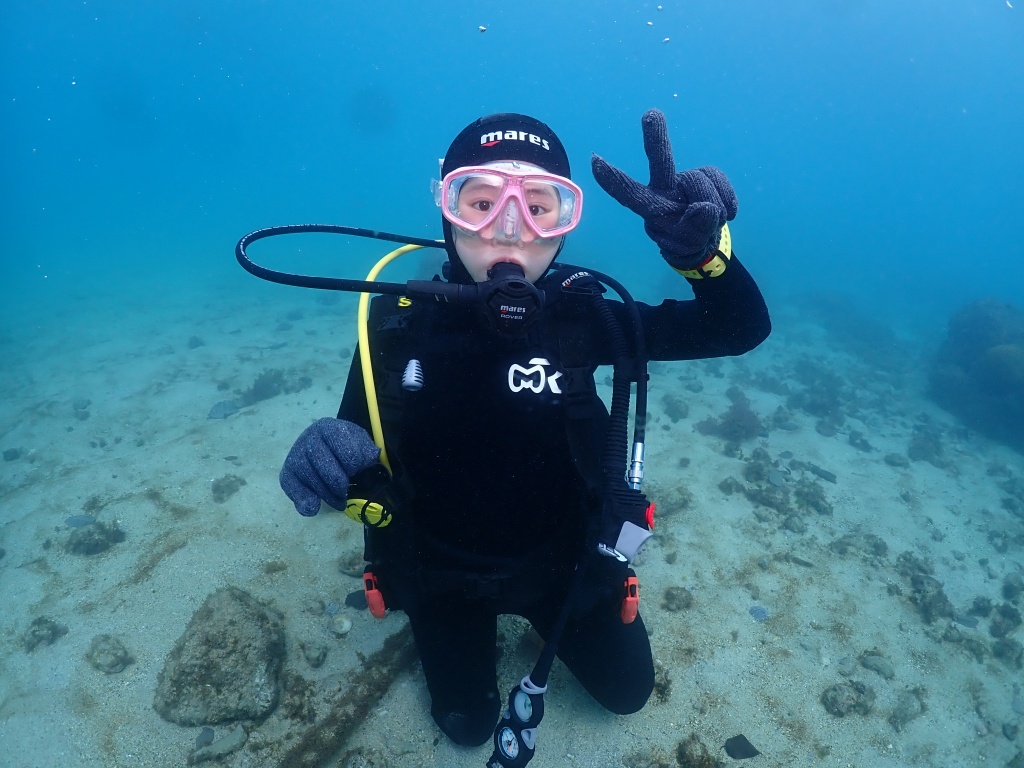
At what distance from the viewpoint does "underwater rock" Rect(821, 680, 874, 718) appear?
4.10 meters

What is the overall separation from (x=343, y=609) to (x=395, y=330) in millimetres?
3340

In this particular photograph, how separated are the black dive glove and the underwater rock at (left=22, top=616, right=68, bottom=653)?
250 inches

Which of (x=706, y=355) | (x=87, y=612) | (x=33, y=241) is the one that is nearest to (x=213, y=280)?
(x=87, y=612)

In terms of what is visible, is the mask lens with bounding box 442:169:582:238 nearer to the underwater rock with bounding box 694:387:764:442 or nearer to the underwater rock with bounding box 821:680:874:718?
the underwater rock with bounding box 821:680:874:718

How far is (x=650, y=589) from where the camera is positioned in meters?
5.07

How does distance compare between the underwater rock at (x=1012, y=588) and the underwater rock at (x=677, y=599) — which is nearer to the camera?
the underwater rock at (x=677, y=599)

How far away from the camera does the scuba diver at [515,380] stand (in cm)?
241

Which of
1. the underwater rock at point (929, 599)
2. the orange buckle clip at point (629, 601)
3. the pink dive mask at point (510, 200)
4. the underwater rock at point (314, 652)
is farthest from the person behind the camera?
the underwater rock at point (929, 599)

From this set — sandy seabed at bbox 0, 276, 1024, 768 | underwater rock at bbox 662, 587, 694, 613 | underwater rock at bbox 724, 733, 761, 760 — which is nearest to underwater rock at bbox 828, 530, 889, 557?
sandy seabed at bbox 0, 276, 1024, 768

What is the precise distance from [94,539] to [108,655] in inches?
82.7

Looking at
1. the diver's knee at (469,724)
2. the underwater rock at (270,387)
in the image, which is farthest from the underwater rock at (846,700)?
the underwater rock at (270,387)

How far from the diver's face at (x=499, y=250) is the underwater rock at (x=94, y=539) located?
608 centimetres

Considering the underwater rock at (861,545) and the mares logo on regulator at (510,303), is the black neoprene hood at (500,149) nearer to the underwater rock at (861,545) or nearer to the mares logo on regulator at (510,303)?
the mares logo on regulator at (510,303)

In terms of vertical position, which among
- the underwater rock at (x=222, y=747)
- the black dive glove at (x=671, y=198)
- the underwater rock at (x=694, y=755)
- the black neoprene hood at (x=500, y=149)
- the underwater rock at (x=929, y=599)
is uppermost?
the black neoprene hood at (x=500, y=149)
